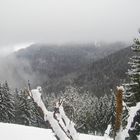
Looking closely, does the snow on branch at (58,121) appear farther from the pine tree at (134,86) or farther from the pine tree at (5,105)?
the pine tree at (5,105)

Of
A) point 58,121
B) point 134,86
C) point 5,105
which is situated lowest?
point 5,105

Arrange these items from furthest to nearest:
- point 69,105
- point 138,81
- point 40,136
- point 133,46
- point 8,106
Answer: point 8,106 → point 133,46 → point 138,81 → point 40,136 → point 69,105

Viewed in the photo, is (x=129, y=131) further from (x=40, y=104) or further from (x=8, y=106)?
(x=8, y=106)

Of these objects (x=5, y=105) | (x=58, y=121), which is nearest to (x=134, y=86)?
(x=58, y=121)

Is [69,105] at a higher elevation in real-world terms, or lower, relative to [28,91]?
lower

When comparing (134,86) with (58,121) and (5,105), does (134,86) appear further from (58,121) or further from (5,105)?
(5,105)

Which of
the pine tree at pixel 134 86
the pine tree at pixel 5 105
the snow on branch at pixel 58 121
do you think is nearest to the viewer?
the snow on branch at pixel 58 121

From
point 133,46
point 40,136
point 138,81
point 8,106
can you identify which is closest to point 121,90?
point 40,136

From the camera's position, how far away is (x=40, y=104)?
7.30 feet

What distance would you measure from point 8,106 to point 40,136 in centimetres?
3994

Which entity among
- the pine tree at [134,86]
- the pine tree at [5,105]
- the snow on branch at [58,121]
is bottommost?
the pine tree at [5,105]

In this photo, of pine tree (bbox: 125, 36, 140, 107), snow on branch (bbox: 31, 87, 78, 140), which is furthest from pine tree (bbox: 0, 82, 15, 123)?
snow on branch (bbox: 31, 87, 78, 140)

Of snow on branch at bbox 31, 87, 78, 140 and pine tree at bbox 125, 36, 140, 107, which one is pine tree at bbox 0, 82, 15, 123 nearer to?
pine tree at bbox 125, 36, 140, 107

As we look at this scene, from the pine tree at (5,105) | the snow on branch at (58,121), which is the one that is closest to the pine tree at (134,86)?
the snow on branch at (58,121)
